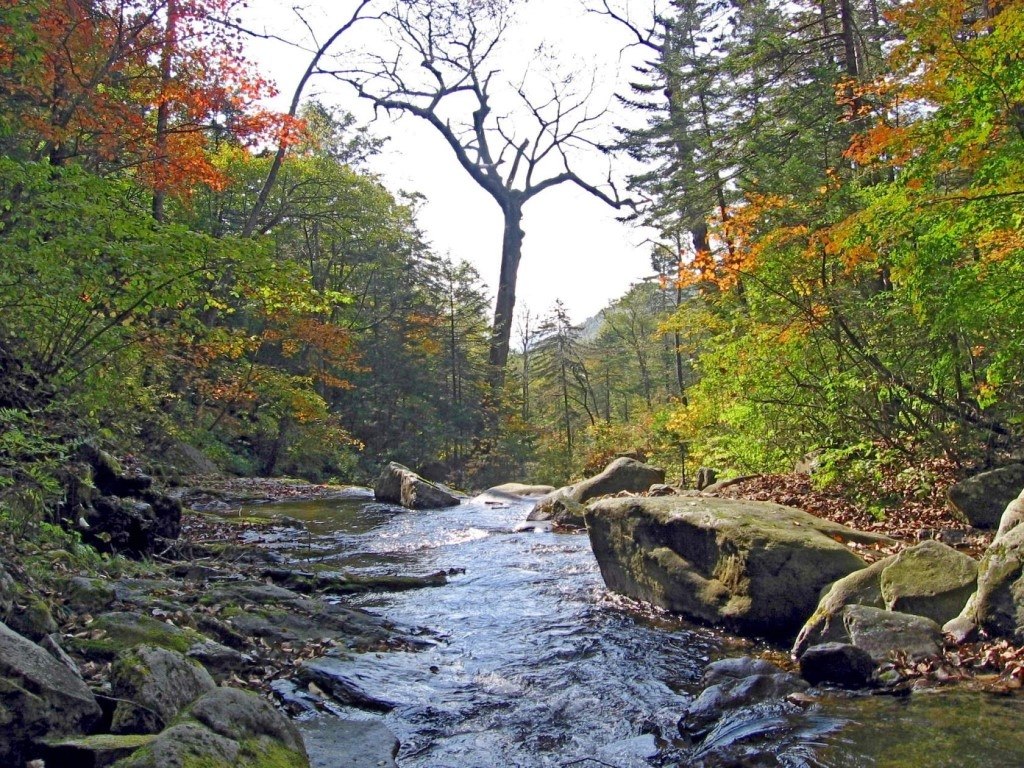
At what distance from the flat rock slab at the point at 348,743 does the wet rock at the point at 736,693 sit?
5.78ft

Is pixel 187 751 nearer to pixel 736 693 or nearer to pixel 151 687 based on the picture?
pixel 151 687

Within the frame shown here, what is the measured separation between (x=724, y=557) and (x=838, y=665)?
1.67m

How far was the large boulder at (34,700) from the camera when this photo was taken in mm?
2736

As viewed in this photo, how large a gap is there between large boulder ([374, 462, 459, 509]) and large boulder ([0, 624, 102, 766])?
12716 millimetres

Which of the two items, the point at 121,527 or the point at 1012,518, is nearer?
the point at 1012,518

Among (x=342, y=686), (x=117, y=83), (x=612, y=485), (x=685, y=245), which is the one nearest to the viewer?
(x=342, y=686)

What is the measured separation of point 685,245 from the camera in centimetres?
2647

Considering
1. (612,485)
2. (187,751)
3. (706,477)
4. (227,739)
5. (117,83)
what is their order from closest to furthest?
(187,751) → (227,739) → (117,83) → (706,477) → (612,485)

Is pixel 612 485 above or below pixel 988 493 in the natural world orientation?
below

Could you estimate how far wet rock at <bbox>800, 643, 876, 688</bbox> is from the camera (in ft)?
14.7

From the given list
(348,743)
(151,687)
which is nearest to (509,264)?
(348,743)

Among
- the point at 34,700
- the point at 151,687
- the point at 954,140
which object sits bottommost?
the point at 151,687

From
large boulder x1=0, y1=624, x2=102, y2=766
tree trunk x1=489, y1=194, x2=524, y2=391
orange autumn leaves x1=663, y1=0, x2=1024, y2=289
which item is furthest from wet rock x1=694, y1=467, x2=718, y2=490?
tree trunk x1=489, y1=194, x2=524, y2=391

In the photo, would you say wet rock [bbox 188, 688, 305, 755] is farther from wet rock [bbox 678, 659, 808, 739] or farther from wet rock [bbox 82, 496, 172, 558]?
wet rock [bbox 82, 496, 172, 558]
